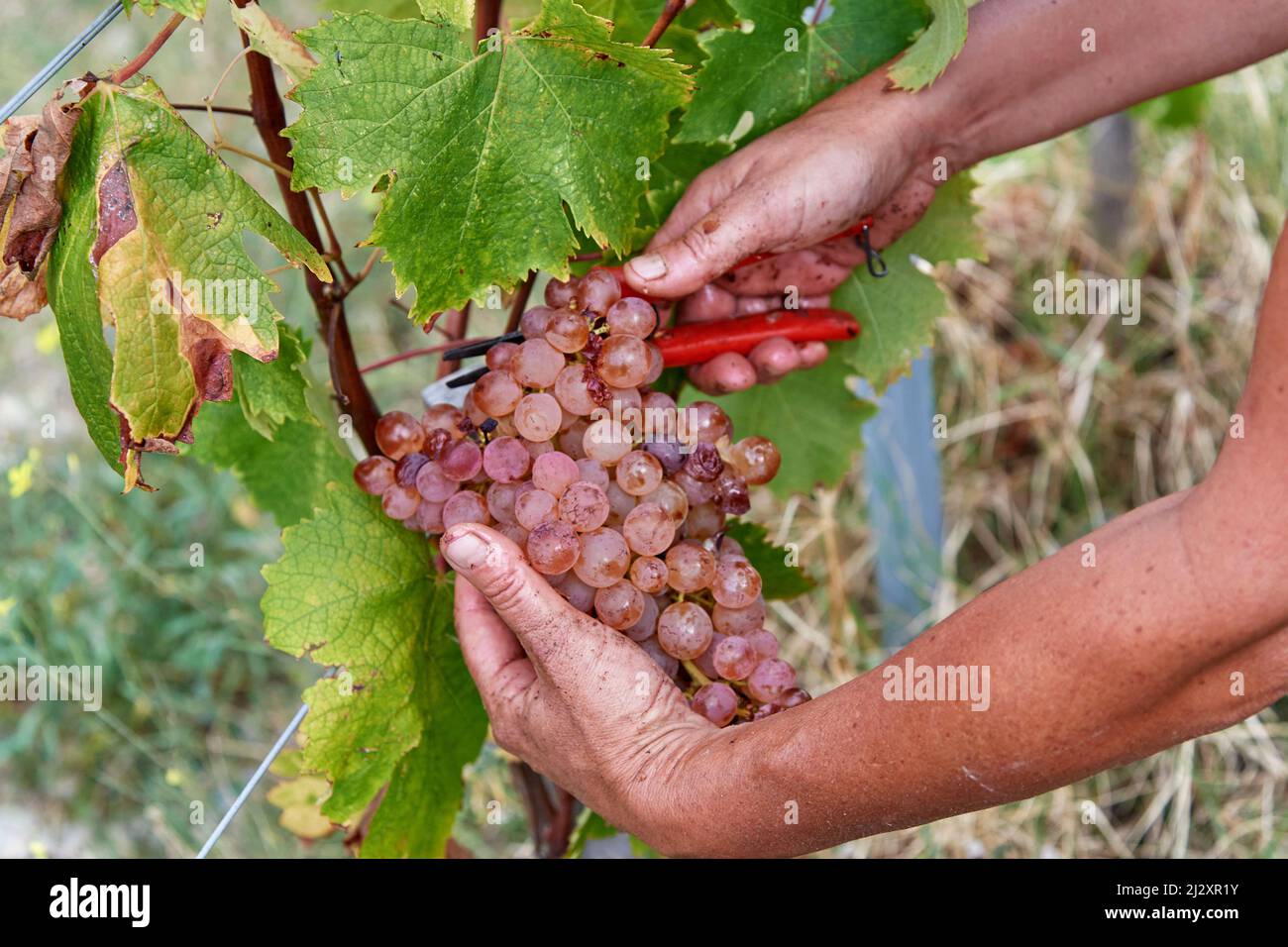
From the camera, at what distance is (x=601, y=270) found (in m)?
1.00

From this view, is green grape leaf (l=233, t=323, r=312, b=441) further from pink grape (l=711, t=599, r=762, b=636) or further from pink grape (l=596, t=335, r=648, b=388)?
pink grape (l=711, t=599, r=762, b=636)

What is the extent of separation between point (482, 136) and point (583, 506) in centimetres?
30

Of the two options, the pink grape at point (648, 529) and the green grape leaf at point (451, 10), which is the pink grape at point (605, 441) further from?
the green grape leaf at point (451, 10)

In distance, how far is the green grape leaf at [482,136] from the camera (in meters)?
0.86

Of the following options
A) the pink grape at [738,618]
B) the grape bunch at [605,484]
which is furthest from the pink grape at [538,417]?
the pink grape at [738,618]

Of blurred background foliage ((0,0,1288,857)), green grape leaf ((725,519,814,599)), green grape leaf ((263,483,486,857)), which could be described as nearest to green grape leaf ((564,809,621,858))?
green grape leaf ((263,483,486,857))

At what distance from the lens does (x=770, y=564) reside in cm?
120

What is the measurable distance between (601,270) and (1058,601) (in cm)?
47

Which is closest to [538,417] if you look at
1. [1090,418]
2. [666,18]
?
[666,18]

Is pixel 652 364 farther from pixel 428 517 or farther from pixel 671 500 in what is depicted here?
pixel 428 517

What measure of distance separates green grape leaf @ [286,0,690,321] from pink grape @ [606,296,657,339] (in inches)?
2.4
